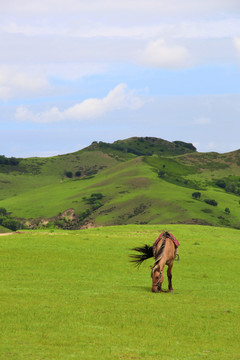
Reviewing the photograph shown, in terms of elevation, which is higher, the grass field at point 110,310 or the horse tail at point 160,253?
the horse tail at point 160,253

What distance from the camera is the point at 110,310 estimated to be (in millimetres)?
20656

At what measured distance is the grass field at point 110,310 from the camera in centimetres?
1534

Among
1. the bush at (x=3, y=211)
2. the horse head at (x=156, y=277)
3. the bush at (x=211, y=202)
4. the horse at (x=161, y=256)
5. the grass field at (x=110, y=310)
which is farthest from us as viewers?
the bush at (x=3, y=211)

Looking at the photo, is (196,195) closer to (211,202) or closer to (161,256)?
(211,202)

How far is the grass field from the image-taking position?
1534cm

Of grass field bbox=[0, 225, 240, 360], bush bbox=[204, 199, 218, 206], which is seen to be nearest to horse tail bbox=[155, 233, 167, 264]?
grass field bbox=[0, 225, 240, 360]

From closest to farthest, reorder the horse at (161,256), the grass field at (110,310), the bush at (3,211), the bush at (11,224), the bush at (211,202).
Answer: the grass field at (110,310) < the horse at (161,256) < the bush at (11,224) < the bush at (211,202) < the bush at (3,211)

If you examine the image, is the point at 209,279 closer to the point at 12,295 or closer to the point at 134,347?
the point at 12,295

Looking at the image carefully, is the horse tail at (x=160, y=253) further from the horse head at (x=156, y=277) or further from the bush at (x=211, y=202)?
the bush at (x=211, y=202)

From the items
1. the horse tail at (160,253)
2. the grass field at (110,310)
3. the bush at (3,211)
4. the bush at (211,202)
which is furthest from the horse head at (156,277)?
the bush at (3,211)

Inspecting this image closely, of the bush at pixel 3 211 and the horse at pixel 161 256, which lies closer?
the horse at pixel 161 256

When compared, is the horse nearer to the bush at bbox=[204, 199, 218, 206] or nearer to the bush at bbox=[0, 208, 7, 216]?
the bush at bbox=[204, 199, 218, 206]

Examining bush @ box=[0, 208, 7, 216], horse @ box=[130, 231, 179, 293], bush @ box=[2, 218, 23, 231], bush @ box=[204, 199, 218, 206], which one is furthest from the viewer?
bush @ box=[0, 208, 7, 216]

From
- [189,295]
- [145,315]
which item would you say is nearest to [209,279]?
[189,295]
